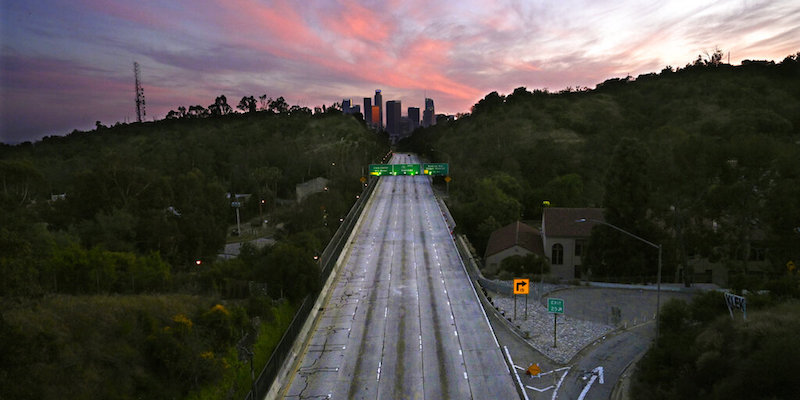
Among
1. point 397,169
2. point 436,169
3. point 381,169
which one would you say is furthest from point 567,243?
point 381,169

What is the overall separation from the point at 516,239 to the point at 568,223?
5648mm

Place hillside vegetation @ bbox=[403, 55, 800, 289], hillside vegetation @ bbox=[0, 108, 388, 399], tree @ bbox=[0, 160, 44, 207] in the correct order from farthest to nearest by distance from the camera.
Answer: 1. tree @ bbox=[0, 160, 44, 207]
2. hillside vegetation @ bbox=[403, 55, 800, 289]
3. hillside vegetation @ bbox=[0, 108, 388, 399]

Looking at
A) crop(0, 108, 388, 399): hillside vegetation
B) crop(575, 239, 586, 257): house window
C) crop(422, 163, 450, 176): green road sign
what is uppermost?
crop(422, 163, 450, 176): green road sign

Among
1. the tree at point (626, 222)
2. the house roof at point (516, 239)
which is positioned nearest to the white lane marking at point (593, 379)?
the tree at point (626, 222)

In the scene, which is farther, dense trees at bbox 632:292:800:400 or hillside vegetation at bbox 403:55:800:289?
hillside vegetation at bbox 403:55:800:289

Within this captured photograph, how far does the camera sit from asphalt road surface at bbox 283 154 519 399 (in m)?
21.7

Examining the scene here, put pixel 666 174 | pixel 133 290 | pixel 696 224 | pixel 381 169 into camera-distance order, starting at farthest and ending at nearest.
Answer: pixel 381 169, pixel 696 224, pixel 666 174, pixel 133 290

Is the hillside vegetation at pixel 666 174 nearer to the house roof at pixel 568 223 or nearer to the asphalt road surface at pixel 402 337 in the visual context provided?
the house roof at pixel 568 223

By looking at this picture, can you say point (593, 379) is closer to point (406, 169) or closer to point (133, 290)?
point (133, 290)

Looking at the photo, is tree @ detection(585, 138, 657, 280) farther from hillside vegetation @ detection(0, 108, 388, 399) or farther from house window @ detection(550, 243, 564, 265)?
hillside vegetation @ detection(0, 108, 388, 399)

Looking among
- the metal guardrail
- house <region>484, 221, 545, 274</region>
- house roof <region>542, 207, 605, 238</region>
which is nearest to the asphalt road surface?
the metal guardrail

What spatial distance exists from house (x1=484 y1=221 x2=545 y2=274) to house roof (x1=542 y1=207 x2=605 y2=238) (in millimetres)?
Answer: 1796

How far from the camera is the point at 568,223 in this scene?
1921 inches

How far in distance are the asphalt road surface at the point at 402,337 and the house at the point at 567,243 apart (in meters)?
9.71
